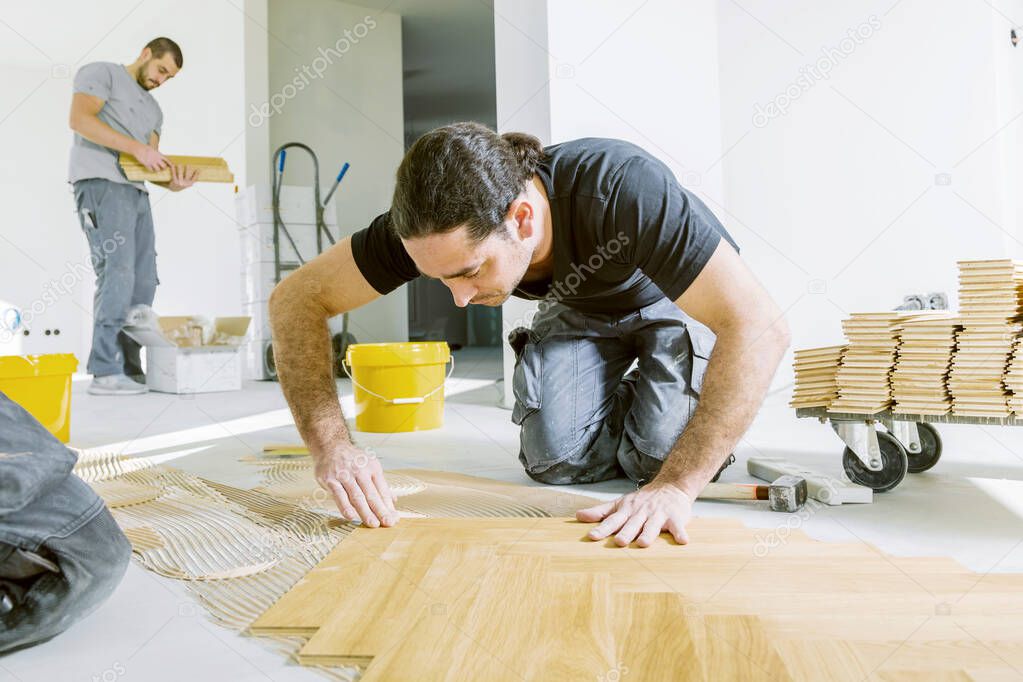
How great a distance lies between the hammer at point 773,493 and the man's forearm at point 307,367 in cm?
85

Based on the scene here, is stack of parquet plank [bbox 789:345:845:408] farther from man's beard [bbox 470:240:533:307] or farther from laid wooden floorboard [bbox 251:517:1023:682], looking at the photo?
man's beard [bbox 470:240:533:307]

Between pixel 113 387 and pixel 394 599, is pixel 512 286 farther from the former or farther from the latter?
pixel 113 387

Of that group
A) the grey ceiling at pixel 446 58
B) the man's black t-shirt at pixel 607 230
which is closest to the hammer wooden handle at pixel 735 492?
the man's black t-shirt at pixel 607 230

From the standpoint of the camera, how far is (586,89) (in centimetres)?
341

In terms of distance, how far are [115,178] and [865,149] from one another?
3697 millimetres

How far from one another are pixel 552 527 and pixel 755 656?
0.59m

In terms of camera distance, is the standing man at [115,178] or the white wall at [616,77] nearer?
the white wall at [616,77]

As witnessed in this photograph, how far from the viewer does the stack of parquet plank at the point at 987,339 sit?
68.7 inches

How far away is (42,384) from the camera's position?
2.55 meters

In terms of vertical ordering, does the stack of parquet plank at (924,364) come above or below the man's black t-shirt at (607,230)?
below

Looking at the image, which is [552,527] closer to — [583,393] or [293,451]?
[583,393]

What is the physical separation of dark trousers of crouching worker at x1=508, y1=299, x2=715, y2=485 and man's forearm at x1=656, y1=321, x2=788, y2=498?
590mm

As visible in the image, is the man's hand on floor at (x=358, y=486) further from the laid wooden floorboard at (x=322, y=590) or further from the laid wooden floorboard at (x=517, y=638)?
the laid wooden floorboard at (x=517, y=638)

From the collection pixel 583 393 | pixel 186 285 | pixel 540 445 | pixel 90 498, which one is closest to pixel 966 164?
pixel 583 393
